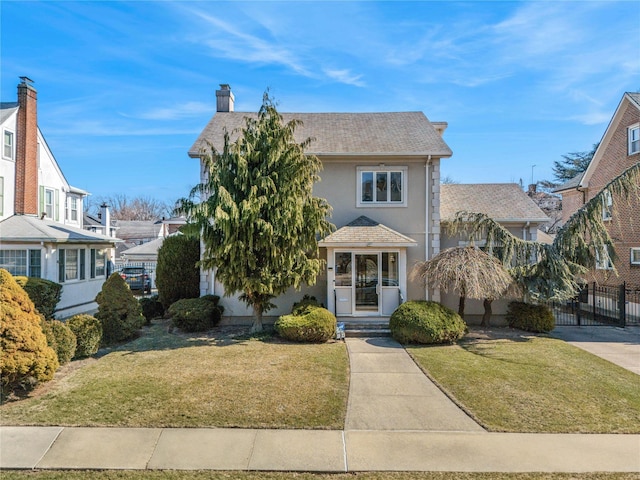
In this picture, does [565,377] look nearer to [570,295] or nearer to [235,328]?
[570,295]

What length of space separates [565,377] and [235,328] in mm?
9589

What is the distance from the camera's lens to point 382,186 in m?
14.3

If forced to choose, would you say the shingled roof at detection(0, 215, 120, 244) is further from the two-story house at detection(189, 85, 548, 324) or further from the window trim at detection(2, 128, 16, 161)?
the two-story house at detection(189, 85, 548, 324)

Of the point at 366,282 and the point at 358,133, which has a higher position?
the point at 358,133

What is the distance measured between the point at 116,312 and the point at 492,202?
45.3 ft

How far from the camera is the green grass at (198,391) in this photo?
6.21m

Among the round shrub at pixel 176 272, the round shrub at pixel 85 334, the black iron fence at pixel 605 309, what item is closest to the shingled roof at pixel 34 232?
the round shrub at pixel 176 272

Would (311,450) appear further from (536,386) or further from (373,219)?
(373,219)

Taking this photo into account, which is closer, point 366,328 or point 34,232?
point 366,328

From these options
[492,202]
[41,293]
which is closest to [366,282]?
[492,202]

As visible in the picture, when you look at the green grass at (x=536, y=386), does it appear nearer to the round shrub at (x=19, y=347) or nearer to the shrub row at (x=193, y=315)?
the shrub row at (x=193, y=315)

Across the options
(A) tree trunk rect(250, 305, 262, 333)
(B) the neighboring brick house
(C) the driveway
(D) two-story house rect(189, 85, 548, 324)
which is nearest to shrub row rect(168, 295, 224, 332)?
(D) two-story house rect(189, 85, 548, 324)

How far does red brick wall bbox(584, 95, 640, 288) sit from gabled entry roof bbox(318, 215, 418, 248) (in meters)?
9.97

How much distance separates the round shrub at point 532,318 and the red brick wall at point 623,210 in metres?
5.47
